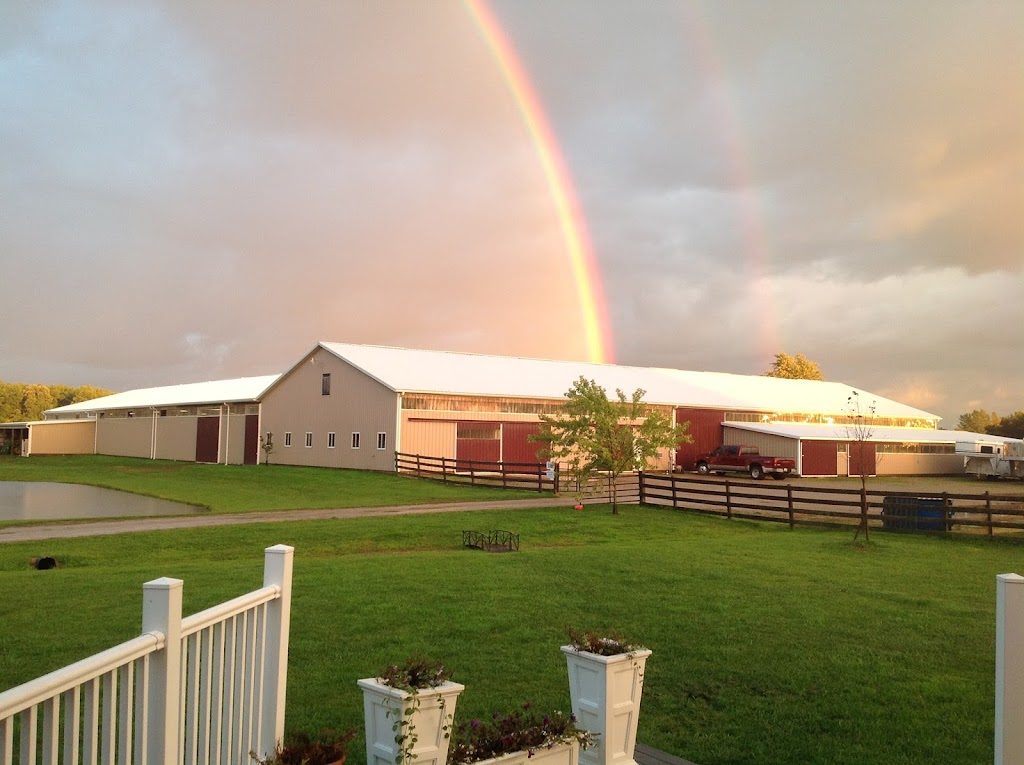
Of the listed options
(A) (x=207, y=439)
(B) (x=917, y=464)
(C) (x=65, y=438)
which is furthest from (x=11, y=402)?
(B) (x=917, y=464)

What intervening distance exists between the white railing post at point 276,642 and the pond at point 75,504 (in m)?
20.4

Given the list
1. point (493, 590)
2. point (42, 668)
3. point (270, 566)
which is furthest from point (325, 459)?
point (270, 566)

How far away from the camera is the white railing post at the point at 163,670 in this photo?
11.0 ft

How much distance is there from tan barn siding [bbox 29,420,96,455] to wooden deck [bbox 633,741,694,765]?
7052 centimetres

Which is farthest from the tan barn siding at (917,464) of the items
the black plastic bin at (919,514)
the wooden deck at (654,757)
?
the wooden deck at (654,757)

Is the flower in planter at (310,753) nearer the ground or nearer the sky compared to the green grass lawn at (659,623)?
nearer the sky

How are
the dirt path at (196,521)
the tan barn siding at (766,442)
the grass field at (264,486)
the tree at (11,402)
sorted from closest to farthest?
the dirt path at (196,521)
the grass field at (264,486)
the tan barn siding at (766,442)
the tree at (11,402)

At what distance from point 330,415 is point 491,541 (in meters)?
28.3

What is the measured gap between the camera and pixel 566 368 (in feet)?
175

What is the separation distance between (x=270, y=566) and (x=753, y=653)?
5756 mm

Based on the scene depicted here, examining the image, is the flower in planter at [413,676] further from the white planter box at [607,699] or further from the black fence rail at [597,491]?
the black fence rail at [597,491]

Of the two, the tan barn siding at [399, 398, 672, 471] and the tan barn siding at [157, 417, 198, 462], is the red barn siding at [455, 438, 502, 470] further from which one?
the tan barn siding at [157, 417, 198, 462]

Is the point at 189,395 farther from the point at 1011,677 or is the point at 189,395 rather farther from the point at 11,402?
the point at 11,402

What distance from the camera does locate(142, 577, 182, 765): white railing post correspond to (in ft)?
11.0
